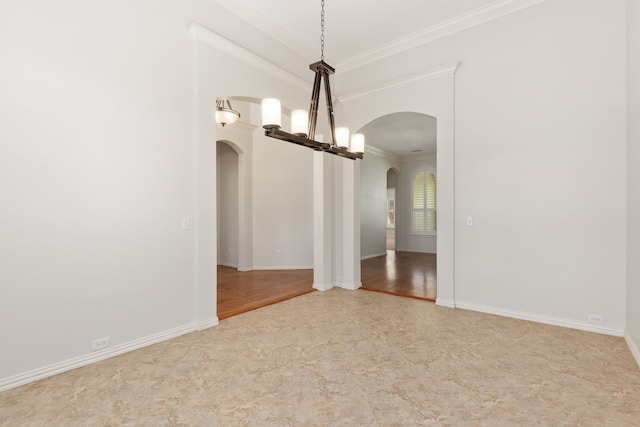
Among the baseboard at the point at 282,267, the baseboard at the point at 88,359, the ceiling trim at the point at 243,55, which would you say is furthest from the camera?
the baseboard at the point at 282,267

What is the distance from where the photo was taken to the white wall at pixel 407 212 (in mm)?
9859

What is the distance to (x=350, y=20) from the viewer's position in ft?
12.9

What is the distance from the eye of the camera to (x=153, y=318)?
2.97 m

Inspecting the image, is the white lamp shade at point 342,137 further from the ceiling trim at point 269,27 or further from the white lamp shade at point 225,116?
the white lamp shade at point 225,116

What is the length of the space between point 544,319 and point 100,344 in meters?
4.37

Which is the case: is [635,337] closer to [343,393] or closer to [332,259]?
[343,393]

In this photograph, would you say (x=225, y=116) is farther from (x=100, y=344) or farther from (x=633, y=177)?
(x=633, y=177)

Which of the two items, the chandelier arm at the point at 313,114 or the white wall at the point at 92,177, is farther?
the chandelier arm at the point at 313,114

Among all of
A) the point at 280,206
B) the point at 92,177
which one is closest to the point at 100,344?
the point at 92,177

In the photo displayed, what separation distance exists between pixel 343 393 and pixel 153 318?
1.95 m

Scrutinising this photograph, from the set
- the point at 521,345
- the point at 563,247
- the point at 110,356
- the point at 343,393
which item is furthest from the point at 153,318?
the point at 563,247

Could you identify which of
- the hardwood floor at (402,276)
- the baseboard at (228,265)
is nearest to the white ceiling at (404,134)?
the hardwood floor at (402,276)

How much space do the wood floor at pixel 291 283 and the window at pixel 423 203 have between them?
8.37 feet

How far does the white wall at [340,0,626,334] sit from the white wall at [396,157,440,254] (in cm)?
602
